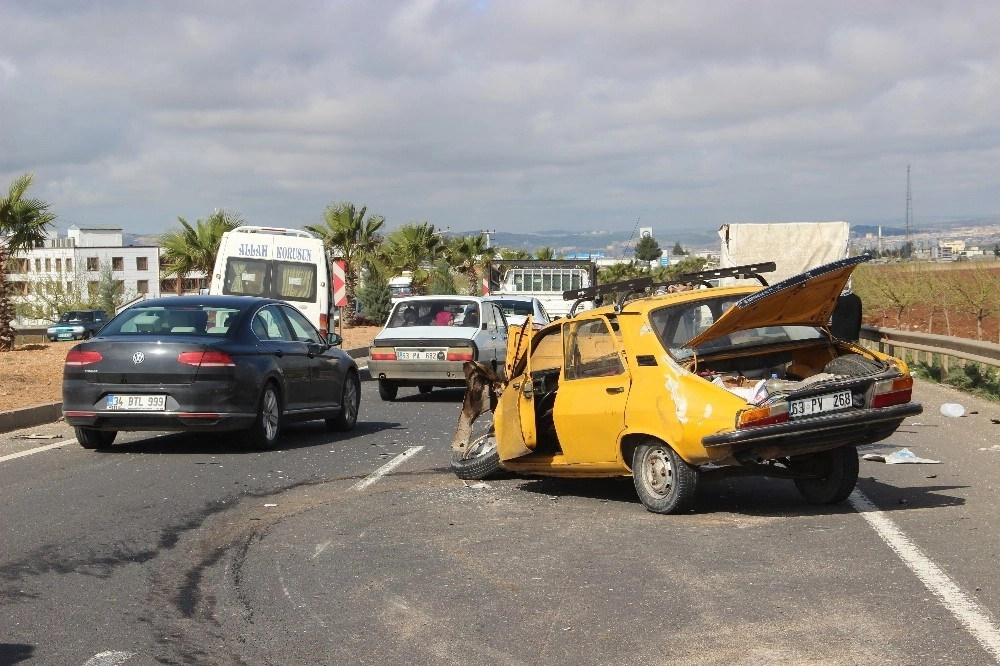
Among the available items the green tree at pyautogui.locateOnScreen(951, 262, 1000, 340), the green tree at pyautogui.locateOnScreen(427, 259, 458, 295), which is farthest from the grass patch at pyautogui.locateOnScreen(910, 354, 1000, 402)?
the green tree at pyautogui.locateOnScreen(427, 259, 458, 295)

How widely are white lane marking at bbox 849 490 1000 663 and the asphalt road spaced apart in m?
0.02

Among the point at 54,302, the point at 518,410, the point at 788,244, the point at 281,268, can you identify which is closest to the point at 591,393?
the point at 518,410

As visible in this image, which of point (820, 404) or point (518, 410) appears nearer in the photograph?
point (820, 404)

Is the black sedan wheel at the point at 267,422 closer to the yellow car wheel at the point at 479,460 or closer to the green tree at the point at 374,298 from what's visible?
the yellow car wheel at the point at 479,460

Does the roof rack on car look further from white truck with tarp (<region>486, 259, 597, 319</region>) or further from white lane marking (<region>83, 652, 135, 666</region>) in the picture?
white truck with tarp (<region>486, 259, 597, 319</region>)

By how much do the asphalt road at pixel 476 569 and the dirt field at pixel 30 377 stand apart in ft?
20.7

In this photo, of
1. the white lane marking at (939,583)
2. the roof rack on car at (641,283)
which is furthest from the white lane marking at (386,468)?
the white lane marking at (939,583)

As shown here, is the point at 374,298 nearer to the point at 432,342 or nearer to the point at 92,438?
the point at 432,342

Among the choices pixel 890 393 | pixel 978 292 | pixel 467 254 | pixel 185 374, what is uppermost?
pixel 467 254

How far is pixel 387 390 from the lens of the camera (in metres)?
19.9

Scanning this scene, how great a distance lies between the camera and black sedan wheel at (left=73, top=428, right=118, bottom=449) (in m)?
12.8

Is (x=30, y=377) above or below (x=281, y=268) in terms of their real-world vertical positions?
below

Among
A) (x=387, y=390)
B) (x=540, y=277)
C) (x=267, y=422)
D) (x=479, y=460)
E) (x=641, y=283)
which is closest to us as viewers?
(x=641, y=283)

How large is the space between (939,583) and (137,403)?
7976 millimetres
